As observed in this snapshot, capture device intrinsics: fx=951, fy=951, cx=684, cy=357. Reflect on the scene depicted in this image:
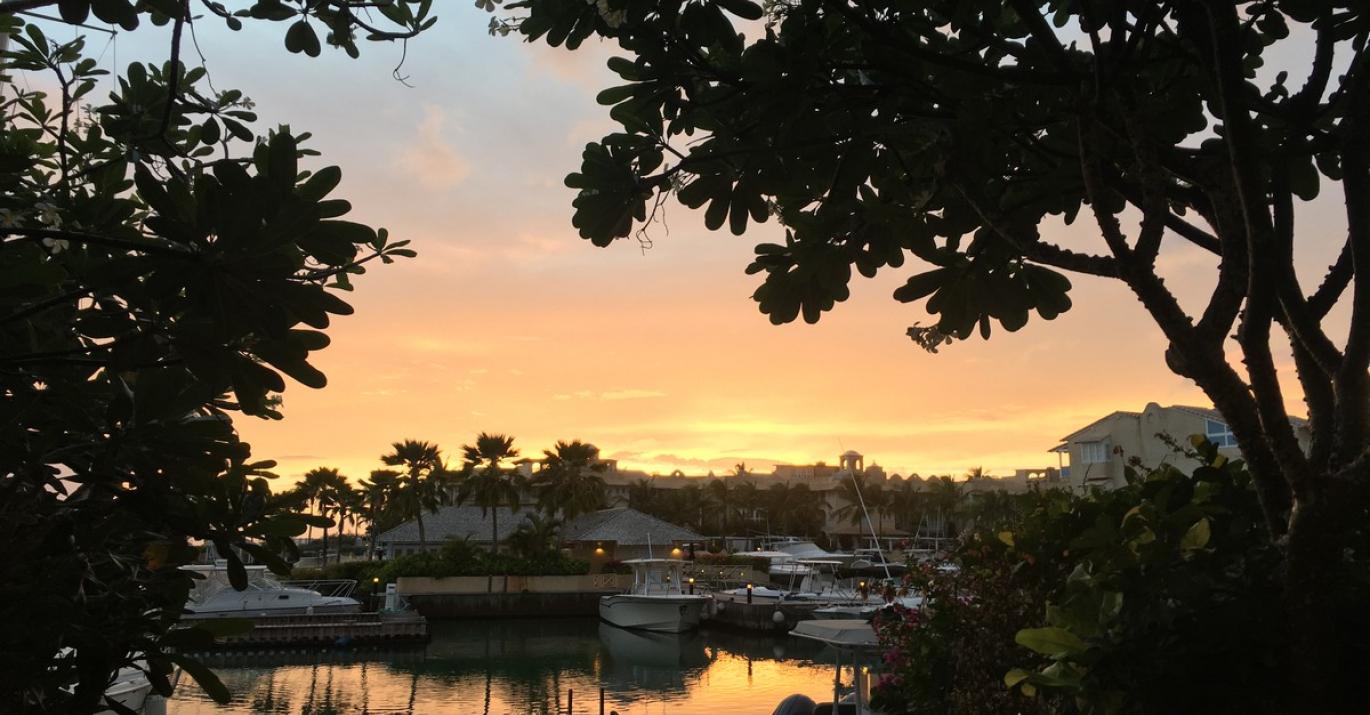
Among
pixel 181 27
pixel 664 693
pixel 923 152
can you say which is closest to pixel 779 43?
pixel 923 152

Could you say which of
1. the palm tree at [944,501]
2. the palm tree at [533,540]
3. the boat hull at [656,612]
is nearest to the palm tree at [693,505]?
the palm tree at [944,501]

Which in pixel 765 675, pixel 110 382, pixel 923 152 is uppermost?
pixel 923 152

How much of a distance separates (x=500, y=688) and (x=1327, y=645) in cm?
2578

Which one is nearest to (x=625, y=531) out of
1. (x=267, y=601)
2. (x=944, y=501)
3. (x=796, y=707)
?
(x=267, y=601)

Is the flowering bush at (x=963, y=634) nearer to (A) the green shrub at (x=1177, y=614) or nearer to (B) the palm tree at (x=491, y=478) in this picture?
(A) the green shrub at (x=1177, y=614)

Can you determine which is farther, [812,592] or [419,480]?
[419,480]

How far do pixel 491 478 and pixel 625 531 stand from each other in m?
7.73

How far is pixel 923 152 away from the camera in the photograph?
317 centimetres

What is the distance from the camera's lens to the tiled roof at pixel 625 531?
50.5 meters

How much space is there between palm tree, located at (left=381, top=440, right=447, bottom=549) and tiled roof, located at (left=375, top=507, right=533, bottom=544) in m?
0.63

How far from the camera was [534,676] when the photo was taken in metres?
27.8

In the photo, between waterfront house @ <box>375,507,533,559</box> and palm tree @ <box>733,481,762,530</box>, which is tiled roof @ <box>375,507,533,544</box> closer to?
waterfront house @ <box>375,507,533,559</box>

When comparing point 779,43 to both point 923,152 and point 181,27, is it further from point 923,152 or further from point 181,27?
point 181,27

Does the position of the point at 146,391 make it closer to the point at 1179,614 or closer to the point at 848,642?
the point at 1179,614
